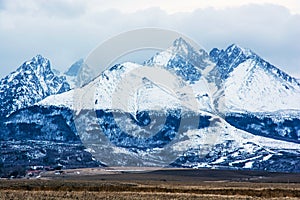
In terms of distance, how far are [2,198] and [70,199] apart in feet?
26.6

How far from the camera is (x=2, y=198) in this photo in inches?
3022

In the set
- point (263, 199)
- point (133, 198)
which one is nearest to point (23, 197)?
point (133, 198)

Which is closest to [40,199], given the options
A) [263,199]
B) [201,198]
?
[201,198]

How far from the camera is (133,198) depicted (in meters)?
82.6

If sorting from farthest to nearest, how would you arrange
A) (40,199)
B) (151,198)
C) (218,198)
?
(218,198) → (151,198) → (40,199)

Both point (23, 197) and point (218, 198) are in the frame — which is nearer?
point (23, 197)

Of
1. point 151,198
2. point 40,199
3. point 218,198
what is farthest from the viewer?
point 218,198

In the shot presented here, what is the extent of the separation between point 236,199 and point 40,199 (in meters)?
26.8

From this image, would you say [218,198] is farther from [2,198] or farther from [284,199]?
[2,198]

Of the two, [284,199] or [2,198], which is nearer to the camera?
[2,198]

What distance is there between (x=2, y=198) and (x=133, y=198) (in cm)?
1660

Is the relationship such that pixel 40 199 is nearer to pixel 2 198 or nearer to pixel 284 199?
pixel 2 198

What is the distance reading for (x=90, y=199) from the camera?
7862 cm

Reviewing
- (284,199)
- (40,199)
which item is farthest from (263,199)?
(40,199)
